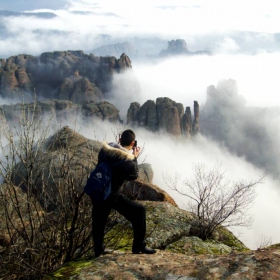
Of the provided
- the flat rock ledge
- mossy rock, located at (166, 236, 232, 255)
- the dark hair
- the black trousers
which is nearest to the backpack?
the black trousers

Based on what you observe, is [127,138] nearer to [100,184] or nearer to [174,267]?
[100,184]

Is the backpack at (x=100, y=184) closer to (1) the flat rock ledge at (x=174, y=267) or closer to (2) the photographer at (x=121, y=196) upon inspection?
(2) the photographer at (x=121, y=196)

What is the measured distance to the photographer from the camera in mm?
6121

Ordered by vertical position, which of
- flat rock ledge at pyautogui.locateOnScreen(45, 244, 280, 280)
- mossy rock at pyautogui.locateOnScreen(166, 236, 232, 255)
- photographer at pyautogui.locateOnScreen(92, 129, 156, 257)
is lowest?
mossy rock at pyautogui.locateOnScreen(166, 236, 232, 255)

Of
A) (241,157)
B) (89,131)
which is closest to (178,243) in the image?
(89,131)

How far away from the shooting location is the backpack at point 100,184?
5.99 m

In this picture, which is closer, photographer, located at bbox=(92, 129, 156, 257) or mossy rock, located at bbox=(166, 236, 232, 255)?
photographer, located at bbox=(92, 129, 156, 257)

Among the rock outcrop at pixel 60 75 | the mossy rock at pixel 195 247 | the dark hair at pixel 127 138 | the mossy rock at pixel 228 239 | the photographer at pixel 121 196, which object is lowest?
the mossy rock at pixel 228 239

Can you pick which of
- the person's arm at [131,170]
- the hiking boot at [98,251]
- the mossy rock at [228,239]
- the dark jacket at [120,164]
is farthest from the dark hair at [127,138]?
the mossy rock at [228,239]

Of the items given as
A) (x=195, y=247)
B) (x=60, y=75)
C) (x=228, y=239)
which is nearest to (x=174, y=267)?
(x=195, y=247)

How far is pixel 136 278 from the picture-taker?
561 centimetres

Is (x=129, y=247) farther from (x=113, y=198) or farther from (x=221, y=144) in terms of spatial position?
(x=221, y=144)

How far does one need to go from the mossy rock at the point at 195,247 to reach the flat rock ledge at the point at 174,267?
334 cm

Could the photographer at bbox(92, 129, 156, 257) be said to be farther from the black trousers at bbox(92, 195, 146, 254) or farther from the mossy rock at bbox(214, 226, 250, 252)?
the mossy rock at bbox(214, 226, 250, 252)
